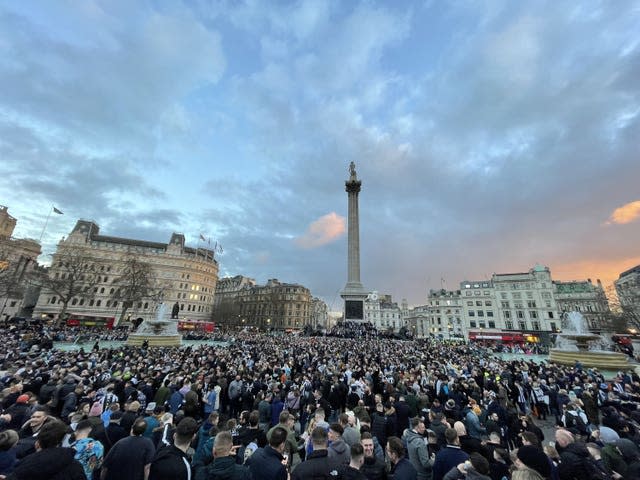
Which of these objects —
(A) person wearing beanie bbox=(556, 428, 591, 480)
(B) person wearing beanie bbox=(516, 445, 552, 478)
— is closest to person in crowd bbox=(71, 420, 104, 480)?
(B) person wearing beanie bbox=(516, 445, 552, 478)

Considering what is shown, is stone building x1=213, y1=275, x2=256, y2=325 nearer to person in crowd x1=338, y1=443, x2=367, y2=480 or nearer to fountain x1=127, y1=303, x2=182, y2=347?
fountain x1=127, y1=303, x2=182, y2=347

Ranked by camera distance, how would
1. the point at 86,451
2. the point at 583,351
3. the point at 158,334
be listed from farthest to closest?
the point at 158,334 → the point at 583,351 → the point at 86,451

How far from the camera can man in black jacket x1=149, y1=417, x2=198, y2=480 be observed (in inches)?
144

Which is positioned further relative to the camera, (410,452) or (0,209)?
(0,209)

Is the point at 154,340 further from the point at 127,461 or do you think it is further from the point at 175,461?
the point at 175,461

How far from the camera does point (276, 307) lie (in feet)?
300

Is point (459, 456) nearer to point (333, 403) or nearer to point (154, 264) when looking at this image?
point (333, 403)

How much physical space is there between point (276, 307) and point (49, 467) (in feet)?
300

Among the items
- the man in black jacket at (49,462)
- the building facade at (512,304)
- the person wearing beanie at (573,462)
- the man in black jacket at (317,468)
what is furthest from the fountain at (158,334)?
the building facade at (512,304)

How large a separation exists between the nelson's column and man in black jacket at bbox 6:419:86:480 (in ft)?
156

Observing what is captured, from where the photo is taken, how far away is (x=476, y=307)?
269 ft

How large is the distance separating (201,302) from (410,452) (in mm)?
87535

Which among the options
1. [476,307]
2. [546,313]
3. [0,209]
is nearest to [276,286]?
[476,307]

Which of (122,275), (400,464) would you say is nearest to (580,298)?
(400,464)
